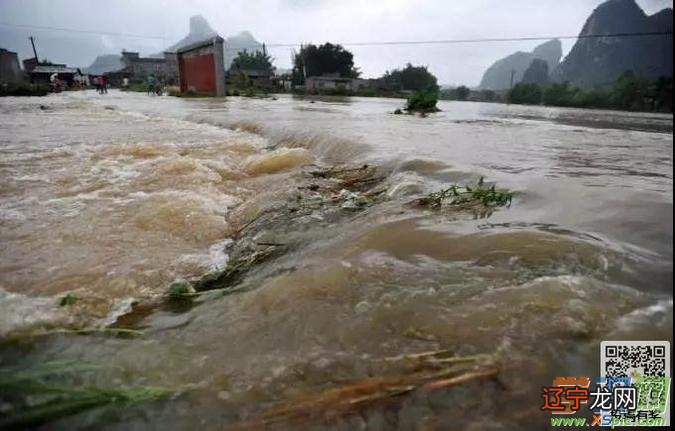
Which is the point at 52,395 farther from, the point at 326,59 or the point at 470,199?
the point at 326,59

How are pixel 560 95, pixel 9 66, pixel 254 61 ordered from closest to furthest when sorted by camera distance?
pixel 560 95 < pixel 9 66 < pixel 254 61

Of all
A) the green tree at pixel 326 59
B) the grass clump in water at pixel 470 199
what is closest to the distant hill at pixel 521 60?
the green tree at pixel 326 59

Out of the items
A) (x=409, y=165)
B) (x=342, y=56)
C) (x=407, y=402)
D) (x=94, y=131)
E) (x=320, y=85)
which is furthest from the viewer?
(x=342, y=56)

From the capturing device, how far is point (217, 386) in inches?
52.9

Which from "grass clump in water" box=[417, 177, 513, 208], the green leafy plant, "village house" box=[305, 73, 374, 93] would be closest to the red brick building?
the green leafy plant

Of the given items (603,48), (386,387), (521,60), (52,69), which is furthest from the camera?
(521,60)

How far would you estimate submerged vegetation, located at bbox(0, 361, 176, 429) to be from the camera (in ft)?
3.95

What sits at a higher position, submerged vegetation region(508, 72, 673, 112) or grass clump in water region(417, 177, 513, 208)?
submerged vegetation region(508, 72, 673, 112)

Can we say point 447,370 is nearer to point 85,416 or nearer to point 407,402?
point 407,402

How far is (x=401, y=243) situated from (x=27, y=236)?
280 cm

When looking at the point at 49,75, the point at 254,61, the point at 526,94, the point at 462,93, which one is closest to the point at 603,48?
the point at 462,93

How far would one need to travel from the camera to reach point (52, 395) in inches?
49.6

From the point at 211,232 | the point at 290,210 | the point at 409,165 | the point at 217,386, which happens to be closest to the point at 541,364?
the point at 217,386

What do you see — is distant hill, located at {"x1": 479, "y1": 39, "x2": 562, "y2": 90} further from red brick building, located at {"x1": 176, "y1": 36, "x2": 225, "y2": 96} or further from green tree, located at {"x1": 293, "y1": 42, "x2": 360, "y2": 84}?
red brick building, located at {"x1": 176, "y1": 36, "x2": 225, "y2": 96}
